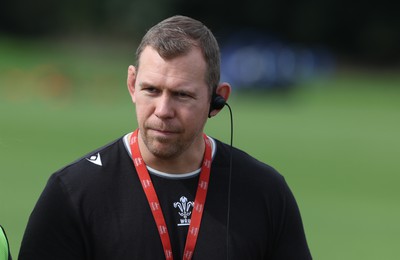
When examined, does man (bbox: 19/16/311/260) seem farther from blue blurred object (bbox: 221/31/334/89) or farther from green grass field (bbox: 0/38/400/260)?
blue blurred object (bbox: 221/31/334/89)

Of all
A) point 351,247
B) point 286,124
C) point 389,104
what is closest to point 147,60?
point 351,247

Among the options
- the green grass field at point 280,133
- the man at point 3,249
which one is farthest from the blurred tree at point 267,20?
the man at point 3,249

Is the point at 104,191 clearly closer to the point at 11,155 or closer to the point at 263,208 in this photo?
the point at 263,208

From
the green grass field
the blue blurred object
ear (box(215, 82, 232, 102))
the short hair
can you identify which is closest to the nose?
the short hair

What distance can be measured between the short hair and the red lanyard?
1.30ft

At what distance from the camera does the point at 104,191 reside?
17.2ft

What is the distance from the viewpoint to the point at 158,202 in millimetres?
5262

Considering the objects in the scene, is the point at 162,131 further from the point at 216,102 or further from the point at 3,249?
the point at 3,249

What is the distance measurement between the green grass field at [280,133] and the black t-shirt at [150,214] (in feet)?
1.93

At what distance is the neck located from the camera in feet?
17.6

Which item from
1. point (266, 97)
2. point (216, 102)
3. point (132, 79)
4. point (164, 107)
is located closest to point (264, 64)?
point (266, 97)

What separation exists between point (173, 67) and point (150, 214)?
68 centimetres

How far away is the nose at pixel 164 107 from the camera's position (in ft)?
16.9

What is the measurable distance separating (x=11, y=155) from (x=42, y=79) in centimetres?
1997
